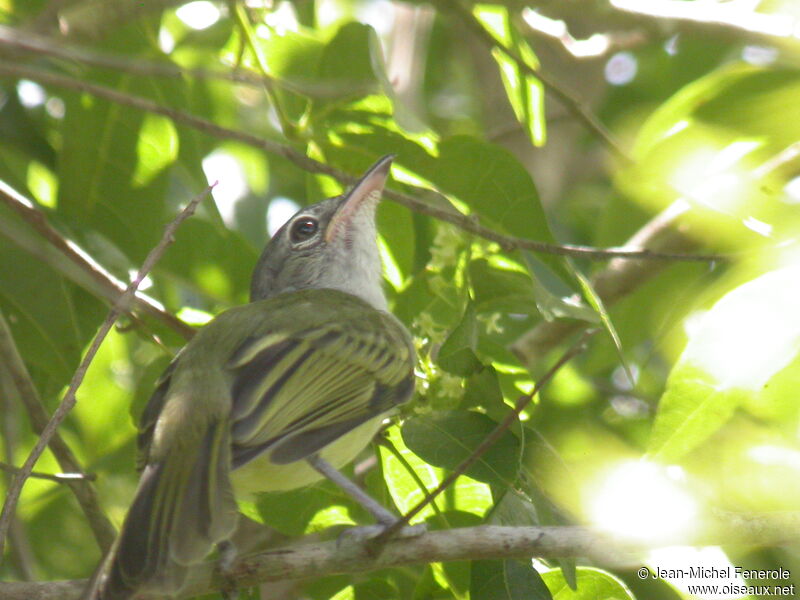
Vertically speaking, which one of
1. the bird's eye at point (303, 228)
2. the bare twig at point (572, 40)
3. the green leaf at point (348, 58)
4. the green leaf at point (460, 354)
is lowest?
the green leaf at point (460, 354)

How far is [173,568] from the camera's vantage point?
287cm

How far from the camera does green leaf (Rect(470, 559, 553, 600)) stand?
3217mm

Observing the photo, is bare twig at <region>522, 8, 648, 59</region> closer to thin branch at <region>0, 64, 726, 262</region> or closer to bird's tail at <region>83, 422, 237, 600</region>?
thin branch at <region>0, 64, 726, 262</region>

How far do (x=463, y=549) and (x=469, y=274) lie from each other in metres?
1.02

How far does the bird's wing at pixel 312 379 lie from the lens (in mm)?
3186

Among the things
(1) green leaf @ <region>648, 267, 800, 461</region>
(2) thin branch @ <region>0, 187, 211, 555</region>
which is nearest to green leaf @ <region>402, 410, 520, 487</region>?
(1) green leaf @ <region>648, 267, 800, 461</region>

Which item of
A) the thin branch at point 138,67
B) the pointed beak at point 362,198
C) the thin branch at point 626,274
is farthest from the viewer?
the thin branch at point 626,274

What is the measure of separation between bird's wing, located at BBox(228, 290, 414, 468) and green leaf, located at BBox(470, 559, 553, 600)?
58 centimetres

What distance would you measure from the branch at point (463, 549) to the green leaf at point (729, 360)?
0.26 m

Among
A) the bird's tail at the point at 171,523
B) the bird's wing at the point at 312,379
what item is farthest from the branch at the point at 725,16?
the bird's tail at the point at 171,523

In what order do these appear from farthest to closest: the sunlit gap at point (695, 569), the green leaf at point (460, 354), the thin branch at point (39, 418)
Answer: the thin branch at point (39, 418), the sunlit gap at point (695, 569), the green leaf at point (460, 354)

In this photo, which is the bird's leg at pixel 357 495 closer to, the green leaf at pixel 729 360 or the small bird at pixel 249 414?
the small bird at pixel 249 414

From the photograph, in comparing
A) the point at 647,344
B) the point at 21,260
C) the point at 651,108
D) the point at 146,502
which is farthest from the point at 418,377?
the point at 651,108

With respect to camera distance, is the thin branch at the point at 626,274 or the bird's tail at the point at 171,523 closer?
the bird's tail at the point at 171,523
